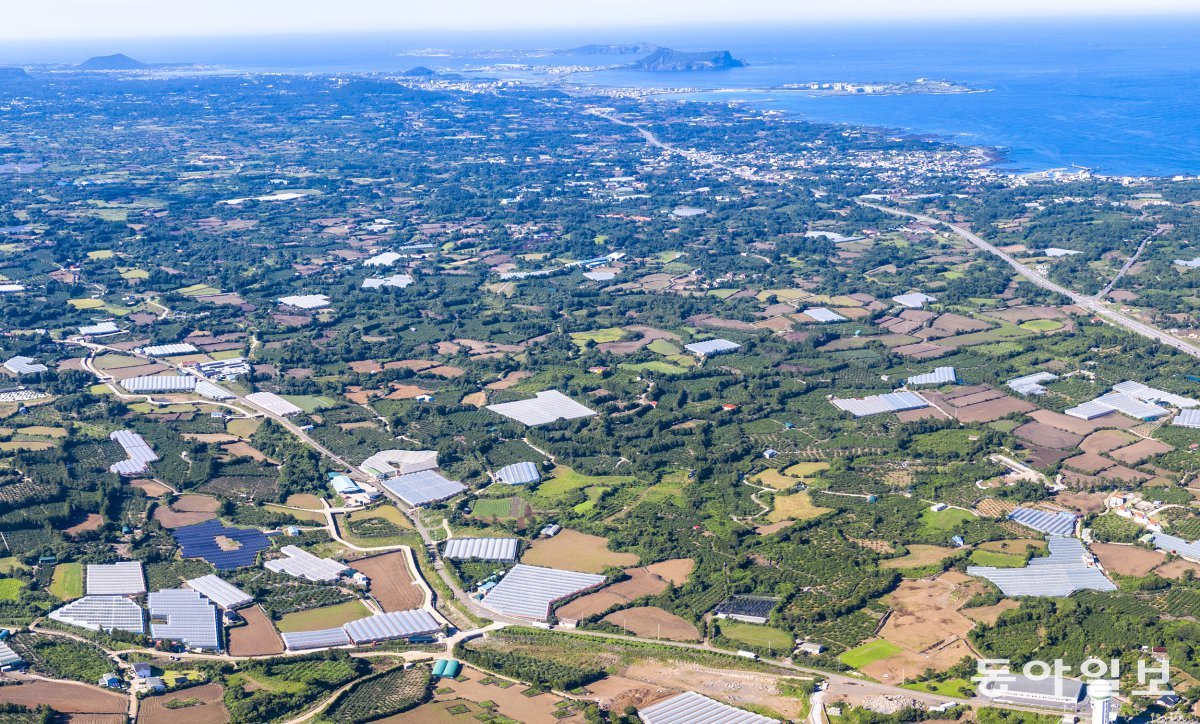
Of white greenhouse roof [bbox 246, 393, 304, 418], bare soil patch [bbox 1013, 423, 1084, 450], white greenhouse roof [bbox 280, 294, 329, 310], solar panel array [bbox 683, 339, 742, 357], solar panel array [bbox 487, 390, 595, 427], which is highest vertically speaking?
white greenhouse roof [bbox 280, 294, 329, 310]

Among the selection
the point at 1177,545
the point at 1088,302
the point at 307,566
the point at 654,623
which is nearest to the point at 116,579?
the point at 307,566

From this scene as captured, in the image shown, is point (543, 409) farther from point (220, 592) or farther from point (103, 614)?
point (103, 614)

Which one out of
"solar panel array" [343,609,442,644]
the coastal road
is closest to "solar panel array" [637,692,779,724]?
"solar panel array" [343,609,442,644]

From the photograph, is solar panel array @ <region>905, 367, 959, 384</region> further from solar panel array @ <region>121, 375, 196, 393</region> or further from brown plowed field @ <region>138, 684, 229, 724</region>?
brown plowed field @ <region>138, 684, 229, 724</region>

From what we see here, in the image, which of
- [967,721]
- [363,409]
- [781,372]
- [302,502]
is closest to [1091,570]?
[967,721]

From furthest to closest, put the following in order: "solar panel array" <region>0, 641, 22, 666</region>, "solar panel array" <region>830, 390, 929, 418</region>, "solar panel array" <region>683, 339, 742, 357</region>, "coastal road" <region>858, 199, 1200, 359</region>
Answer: "coastal road" <region>858, 199, 1200, 359</region> → "solar panel array" <region>683, 339, 742, 357</region> → "solar panel array" <region>830, 390, 929, 418</region> → "solar panel array" <region>0, 641, 22, 666</region>

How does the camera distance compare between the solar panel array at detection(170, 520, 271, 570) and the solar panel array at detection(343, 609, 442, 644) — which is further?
the solar panel array at detection(170, 520, 271, 570)

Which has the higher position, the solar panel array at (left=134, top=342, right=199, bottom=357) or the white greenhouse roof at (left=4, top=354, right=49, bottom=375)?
the white greenhouse roof at (left=4, top=354, right=49, bottom=375)
